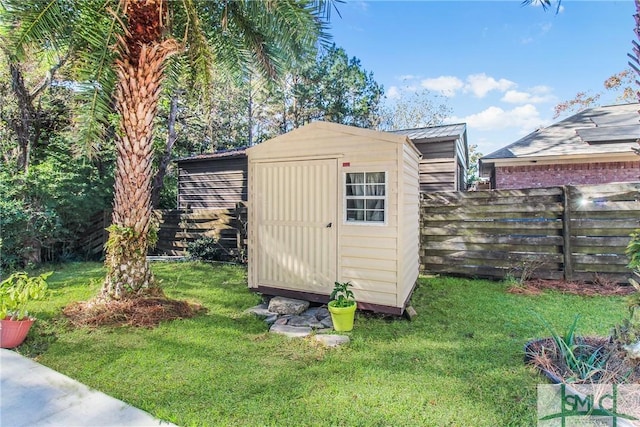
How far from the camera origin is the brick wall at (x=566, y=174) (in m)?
8.09

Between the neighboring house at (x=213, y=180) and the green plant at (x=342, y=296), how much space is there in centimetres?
834

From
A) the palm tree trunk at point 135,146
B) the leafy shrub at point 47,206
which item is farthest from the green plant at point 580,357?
the leafy shrub at point 47,206

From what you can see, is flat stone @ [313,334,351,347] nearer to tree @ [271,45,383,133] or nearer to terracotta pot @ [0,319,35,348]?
terracotta pot @ [0,319,35,348]

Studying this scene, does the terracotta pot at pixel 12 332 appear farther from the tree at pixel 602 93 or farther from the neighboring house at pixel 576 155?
the tree at pixel 602 93

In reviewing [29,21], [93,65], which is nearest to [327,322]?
[93,65]

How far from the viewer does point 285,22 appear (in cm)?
469

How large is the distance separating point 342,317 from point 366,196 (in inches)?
60.0

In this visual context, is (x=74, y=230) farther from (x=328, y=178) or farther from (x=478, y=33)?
(x=478, y=33)

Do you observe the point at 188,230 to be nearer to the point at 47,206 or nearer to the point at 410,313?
the point at 47,206

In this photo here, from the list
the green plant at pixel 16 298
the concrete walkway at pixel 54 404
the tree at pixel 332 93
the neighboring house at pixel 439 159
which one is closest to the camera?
the concrete walkway at pixel 54 404

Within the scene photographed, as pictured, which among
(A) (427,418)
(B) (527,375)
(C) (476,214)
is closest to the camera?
(A) (427,418)

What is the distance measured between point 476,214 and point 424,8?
4535 millimetres

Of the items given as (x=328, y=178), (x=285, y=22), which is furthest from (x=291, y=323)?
(x=285, y=22)

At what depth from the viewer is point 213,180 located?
12.8 metres
